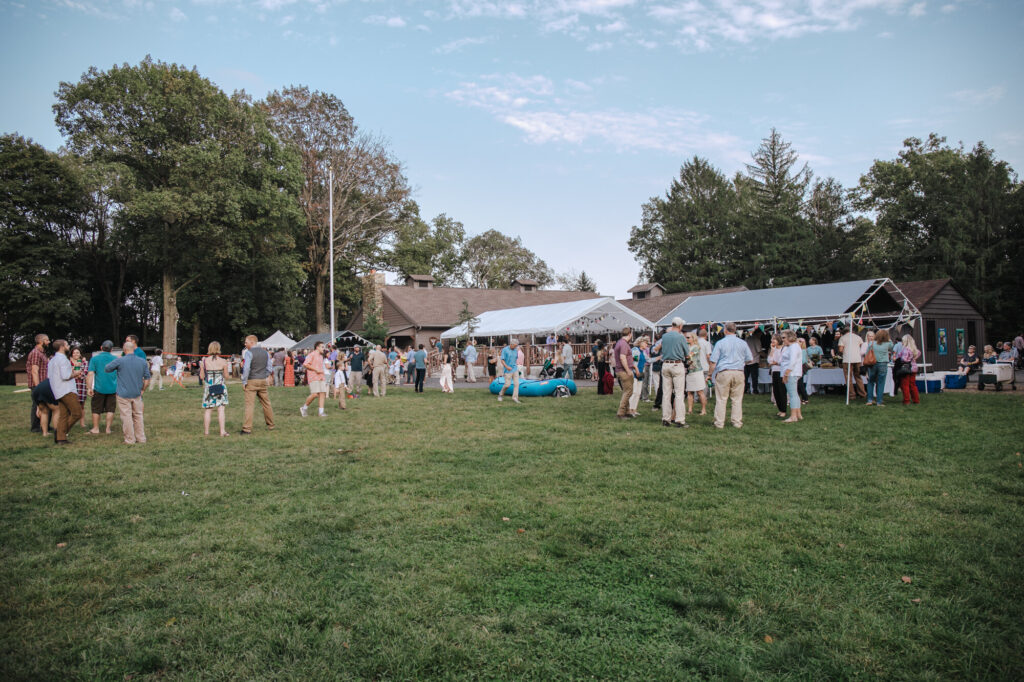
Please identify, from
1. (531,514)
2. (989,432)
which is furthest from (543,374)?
(531,514)

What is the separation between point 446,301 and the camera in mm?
40156

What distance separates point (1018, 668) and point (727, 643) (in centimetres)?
130

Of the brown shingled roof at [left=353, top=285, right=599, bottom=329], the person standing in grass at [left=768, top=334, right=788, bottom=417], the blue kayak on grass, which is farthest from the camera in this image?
the brown shingled roof at [left=353, top=285, right=599, bottom=329]

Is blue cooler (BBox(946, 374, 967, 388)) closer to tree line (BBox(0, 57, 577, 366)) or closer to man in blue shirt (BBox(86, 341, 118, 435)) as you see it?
man in blue shirt (BBox(86, 341, 118, 435))

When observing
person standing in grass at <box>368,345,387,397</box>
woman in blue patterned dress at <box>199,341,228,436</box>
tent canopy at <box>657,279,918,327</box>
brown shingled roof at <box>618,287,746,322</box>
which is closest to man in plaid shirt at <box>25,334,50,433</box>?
woman in blue patterned dress at <box>199,341,228,436</box>

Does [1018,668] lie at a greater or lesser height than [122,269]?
lesser

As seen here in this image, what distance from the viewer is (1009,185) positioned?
32.9 meters

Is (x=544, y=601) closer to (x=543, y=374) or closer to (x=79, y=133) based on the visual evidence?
(x=543, y=374)

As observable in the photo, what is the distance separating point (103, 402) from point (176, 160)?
83.5ft

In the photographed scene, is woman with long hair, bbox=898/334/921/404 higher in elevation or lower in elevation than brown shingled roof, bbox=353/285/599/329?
lower

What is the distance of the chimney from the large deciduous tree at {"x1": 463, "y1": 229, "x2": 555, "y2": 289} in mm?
18713

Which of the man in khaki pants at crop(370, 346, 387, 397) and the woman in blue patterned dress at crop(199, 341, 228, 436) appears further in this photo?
the man in khaki pants at crop(370, 346, 387, 397)

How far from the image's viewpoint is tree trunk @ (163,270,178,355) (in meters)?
30.9

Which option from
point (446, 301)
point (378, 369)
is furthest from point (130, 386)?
point (446, 301)
